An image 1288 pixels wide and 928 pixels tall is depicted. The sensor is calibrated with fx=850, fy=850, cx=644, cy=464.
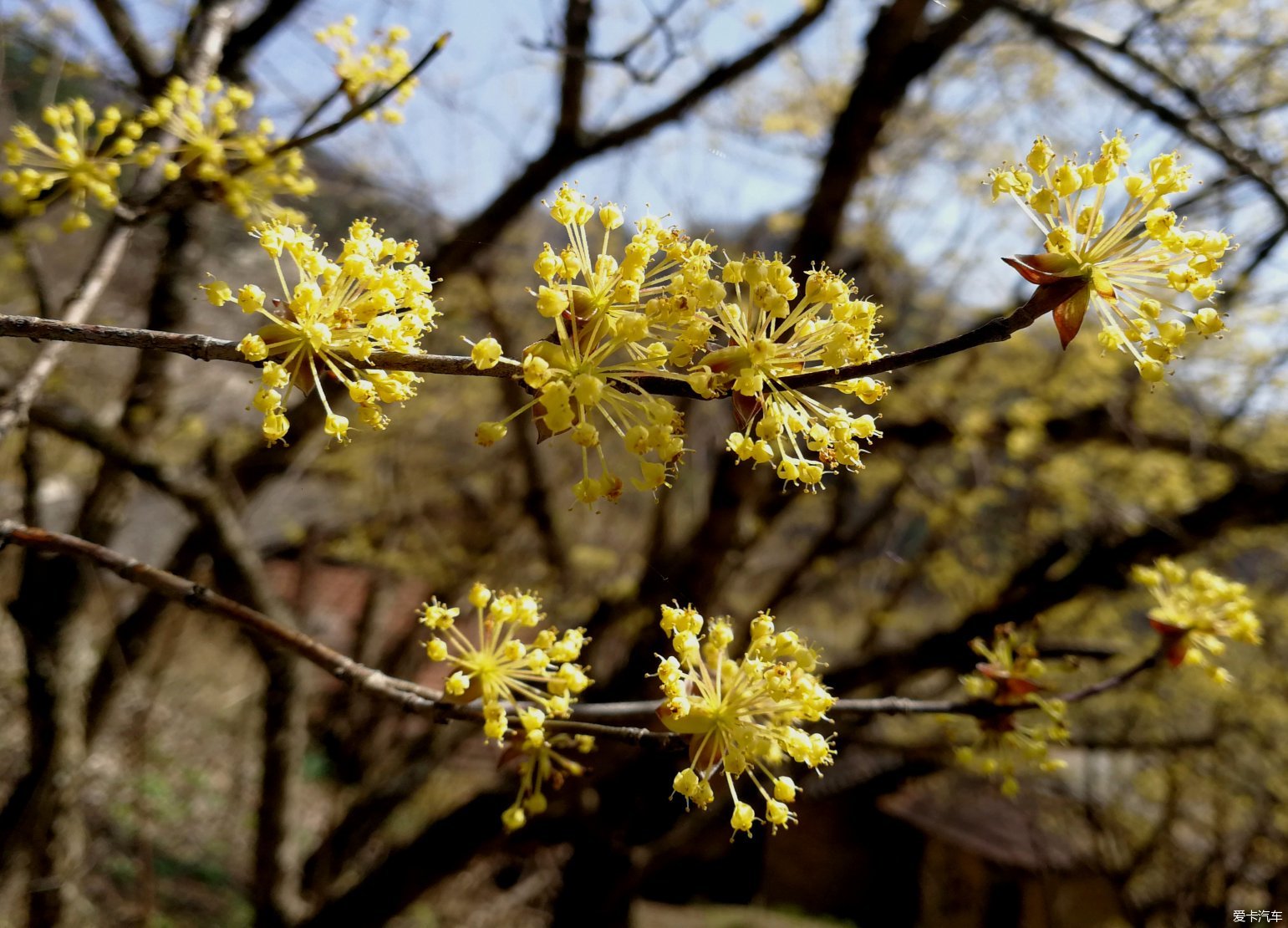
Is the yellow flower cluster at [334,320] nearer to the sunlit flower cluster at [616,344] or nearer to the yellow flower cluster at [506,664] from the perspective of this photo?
the sunlit flower cluster at [616,344]

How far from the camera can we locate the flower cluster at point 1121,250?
102 cm

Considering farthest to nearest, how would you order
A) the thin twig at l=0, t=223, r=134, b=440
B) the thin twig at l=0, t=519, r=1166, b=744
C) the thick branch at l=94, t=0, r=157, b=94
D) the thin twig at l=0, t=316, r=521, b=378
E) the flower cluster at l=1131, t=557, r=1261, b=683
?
1. the thick branch at l=94, t=0, r=157, b=94
2. the flower cluster at l=1131, t=557, r=1261, b=683
3. the thin twig at l=0, t=223, r=134, b=440
4. the thin twig at l=0, t=519, r=1166, b=744
5. the thin twig at l=0, t=316, r=521, b=378

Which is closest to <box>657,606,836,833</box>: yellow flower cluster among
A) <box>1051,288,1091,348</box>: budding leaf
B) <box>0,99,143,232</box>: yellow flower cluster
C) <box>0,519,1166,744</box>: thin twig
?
<box>0,519,1166,744</box>: thin twig

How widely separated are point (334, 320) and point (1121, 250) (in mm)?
991

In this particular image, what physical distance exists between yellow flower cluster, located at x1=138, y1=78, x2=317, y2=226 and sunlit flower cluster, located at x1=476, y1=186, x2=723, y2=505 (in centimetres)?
103

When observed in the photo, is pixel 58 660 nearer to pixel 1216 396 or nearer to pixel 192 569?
pixel 192 569

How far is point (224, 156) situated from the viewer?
6.38 feet

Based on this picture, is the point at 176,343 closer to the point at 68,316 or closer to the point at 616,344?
the point at 616,344

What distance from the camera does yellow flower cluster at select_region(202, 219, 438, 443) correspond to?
102 cm

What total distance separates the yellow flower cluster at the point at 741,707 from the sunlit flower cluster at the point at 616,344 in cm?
32

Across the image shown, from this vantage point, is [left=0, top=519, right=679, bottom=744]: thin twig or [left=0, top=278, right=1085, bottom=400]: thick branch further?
[left=0, top=519, right=679, bottom=744]: thin twig

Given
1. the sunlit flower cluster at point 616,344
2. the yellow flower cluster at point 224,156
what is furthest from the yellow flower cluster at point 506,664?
the yellow flower cluster at point 224,156

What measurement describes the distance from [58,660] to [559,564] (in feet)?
12.0

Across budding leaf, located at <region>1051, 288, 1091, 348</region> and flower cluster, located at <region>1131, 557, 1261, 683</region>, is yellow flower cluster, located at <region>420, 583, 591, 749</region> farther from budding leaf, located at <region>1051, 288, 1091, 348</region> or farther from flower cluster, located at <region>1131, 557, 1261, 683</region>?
flower cluster, located at <region>1131, 557, 1261, 683</region>
